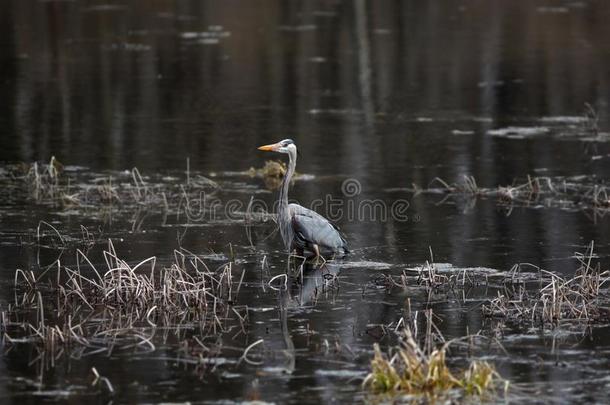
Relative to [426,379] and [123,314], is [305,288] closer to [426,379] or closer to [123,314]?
[123,314]

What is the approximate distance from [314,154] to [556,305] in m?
9.38

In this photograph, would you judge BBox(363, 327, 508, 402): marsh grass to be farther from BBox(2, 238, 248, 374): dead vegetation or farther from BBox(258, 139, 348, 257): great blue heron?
BBox(258, 139, 348, 257): great blue heron

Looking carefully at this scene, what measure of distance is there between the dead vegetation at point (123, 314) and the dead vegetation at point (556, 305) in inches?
85.8

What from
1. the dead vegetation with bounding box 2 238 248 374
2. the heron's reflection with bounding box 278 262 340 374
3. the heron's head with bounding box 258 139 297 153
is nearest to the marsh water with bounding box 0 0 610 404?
the heron's reflection with bounding box 278 262 340 374

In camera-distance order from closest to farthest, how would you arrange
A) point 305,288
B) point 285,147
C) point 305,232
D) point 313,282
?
point 305,288, point 313,282, point 305,232, point 285,147

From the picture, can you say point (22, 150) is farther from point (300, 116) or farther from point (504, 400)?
point (504, 400)

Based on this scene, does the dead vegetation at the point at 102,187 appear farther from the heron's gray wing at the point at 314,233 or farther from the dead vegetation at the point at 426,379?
the dead vegetation at the point at 426,379

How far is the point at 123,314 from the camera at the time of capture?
11.3 m

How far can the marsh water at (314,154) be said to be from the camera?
10102 mm

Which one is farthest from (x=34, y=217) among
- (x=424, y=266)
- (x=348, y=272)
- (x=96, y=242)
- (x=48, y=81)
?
(x=48, y=81)

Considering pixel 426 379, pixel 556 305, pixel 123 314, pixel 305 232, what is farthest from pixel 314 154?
pixel 426 379

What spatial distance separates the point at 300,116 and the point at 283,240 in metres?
9.48

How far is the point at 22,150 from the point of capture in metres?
20.0

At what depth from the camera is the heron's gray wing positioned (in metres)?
13.8
